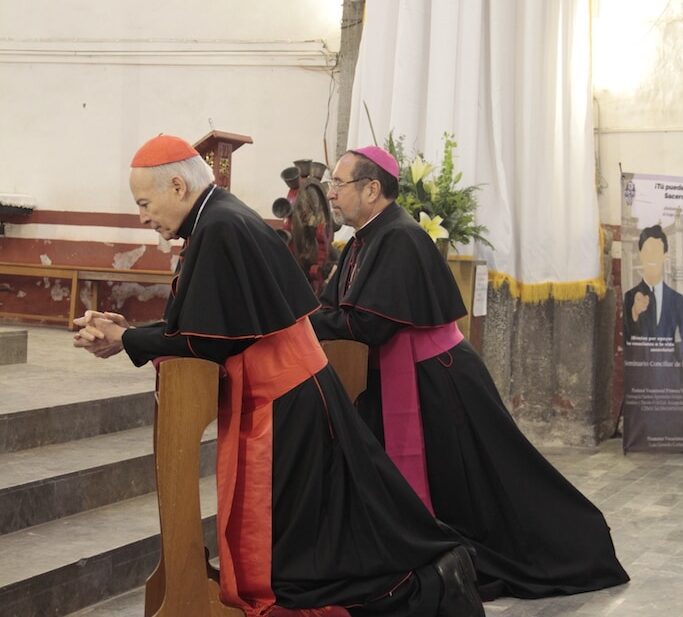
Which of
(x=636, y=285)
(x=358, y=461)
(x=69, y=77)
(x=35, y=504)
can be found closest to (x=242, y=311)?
(x=358, y=461)

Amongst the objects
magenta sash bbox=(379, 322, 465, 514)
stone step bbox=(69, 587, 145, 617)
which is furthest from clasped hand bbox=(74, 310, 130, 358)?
magenta sash bbox=(379, 322, 465, 514)

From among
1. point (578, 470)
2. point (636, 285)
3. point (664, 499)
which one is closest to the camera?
point (664, 499)

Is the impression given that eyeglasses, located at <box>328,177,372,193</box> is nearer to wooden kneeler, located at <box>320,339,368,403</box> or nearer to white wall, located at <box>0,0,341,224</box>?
wooden kneeler, located at <box>320,339,368,403</box>

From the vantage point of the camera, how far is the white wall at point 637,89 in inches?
337

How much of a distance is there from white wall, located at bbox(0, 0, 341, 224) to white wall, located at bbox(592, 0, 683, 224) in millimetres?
2278

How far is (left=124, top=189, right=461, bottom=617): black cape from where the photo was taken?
141 inches

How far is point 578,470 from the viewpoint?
7.50 metres

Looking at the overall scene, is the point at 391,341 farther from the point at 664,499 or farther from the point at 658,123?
the point at 658,123

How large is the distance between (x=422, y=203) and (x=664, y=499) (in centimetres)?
228

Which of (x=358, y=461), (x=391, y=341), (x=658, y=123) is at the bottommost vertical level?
(x=358, y=461)

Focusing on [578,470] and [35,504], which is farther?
[578,470]

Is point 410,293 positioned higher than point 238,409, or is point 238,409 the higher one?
point 410,293

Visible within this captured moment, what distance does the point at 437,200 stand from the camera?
707cm

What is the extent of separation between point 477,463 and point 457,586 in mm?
977
